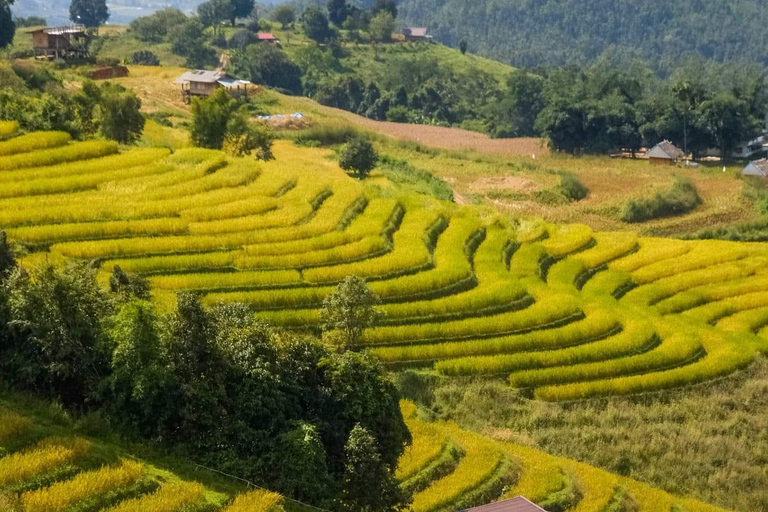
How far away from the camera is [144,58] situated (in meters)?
94.5

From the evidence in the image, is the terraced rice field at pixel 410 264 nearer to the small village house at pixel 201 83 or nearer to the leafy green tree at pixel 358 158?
the leafy green tree at pixel 358 158

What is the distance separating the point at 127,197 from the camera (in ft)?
111

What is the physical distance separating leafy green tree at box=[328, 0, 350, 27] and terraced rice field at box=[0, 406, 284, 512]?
110239mm

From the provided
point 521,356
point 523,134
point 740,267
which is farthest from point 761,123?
point 521,356

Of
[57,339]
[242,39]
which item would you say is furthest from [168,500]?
[242,39]

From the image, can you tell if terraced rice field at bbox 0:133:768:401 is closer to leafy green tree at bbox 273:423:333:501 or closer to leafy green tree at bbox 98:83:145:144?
leafy green tree at bbox 98:83:145:144

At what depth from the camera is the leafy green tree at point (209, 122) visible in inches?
1836

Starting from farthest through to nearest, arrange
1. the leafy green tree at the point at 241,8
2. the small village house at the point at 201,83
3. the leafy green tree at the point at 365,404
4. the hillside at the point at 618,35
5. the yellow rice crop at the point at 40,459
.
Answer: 1. the hillside at the point at 618,35
2. the leafy green tree at the point at 241,8
3. the small village house at the point at 201,83
4. the leafy green tree at the point at 365,404
5. the yellow rice crop at the point at 40,459

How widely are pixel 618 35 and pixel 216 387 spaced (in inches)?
7678

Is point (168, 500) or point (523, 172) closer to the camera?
point (168, 500)

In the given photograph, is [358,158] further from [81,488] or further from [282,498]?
[81,488]

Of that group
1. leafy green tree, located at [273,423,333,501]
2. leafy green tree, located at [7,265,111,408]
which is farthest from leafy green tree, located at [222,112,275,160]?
leafy green tree, located at [273,423,333,501]

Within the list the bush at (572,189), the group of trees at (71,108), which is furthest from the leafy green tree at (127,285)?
the bush at (572,189)

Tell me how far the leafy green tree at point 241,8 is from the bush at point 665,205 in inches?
3017
